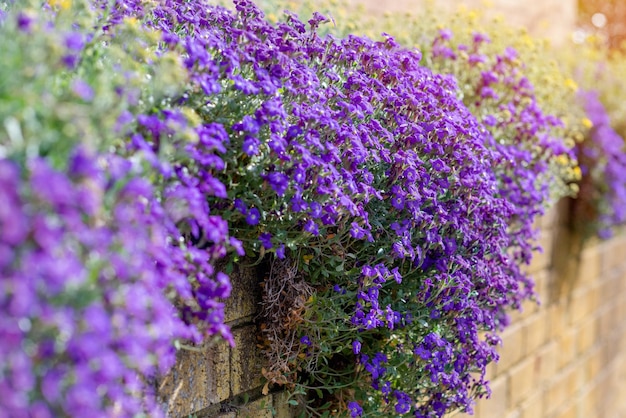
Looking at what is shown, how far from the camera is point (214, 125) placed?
1.56 meters

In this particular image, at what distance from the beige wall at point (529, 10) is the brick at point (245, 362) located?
8.01 feet

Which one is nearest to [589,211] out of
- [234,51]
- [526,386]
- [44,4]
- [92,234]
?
[526,386]

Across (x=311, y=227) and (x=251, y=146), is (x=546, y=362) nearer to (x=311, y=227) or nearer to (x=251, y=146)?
(x=311, y=227)

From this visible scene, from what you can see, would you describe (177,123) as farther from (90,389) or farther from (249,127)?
(90,389)

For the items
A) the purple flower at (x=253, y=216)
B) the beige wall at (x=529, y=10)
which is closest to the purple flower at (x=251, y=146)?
the purple flower at (x=253, y=216)

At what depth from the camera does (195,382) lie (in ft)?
6.06

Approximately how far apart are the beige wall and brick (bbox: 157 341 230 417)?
2.58m

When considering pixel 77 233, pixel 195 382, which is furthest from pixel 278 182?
pixel 77 233

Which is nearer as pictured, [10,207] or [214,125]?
[10,207]

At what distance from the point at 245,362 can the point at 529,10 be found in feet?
13.9

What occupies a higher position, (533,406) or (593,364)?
(593,364)

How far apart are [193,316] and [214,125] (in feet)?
1.32

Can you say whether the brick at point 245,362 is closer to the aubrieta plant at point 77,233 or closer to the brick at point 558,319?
the aubrieta plant at point 77,233

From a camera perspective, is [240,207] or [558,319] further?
[558,319]
